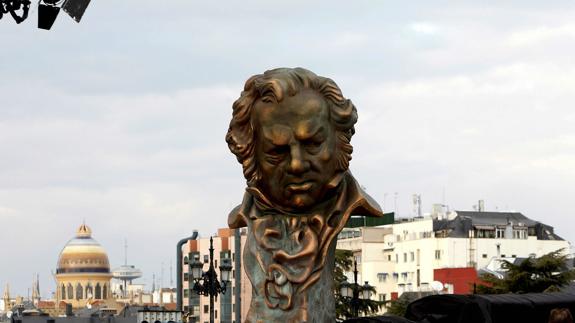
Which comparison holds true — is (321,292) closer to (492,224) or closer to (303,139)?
(303,139)

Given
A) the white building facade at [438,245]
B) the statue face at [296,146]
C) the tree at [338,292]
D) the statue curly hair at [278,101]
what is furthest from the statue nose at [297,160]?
the white building facade at [438,245]

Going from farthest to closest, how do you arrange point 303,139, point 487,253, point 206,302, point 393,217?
point 206,302 < point 393,217 < point 487,253 < point 303,139

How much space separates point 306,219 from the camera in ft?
33.1

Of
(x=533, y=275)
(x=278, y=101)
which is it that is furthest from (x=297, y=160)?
(x=533, y=275)

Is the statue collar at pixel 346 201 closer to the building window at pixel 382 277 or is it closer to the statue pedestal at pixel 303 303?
the statue pedestal at pixel 303 303

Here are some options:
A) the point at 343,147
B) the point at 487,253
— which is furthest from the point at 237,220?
the point at 487,253

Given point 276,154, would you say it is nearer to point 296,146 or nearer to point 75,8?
point 296,146

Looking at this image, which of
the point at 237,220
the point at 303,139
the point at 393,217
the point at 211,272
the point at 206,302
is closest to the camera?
the point at 303,139

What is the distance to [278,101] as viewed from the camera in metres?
9.75

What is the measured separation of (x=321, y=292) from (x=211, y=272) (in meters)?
30.4

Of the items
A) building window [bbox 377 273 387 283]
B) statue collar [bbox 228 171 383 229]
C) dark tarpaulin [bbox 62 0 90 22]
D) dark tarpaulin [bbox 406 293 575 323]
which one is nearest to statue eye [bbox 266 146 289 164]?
statue collar [bbox 228 171 383 229]

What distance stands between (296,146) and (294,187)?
0.26 m

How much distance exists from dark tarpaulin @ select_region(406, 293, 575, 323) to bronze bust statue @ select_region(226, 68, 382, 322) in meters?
0.73

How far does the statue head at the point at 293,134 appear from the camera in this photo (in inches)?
385
